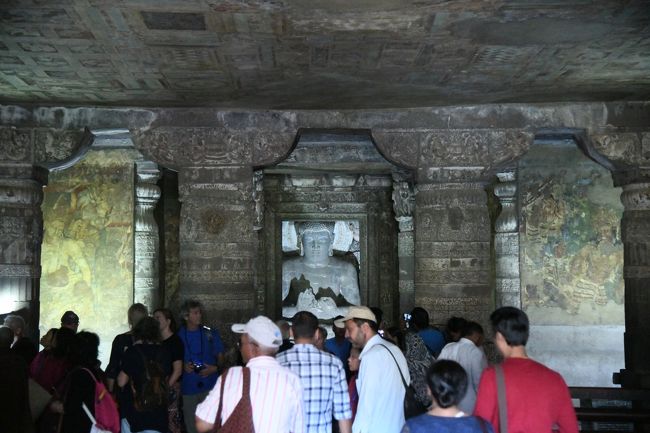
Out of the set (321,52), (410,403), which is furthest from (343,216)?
(410,403)

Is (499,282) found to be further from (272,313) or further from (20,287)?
(20,287)

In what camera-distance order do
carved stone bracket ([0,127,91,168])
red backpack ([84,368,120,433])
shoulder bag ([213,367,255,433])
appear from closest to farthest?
shoulder bag ([213,367,255,433])
red backpack ([84,368,120,433])
carved stone bracket ([0,127,91,168])

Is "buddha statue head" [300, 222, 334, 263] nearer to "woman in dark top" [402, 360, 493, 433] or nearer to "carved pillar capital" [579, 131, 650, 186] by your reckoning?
"carved pillar capital" [579, 131, 650, 186]

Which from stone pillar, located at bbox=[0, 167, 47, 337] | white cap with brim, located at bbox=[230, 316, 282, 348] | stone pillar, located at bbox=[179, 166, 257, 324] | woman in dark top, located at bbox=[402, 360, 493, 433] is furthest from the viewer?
stone pillar, located at bbox=[179, 166, 257, 324]

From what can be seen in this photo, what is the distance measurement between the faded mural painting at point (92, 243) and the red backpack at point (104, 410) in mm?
7471

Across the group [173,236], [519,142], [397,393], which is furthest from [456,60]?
[173,236]

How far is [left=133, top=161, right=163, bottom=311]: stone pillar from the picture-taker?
40.5 feet

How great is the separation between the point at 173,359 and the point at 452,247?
165 inches

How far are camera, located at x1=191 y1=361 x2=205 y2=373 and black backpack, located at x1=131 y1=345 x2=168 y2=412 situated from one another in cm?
148

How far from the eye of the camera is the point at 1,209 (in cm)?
920

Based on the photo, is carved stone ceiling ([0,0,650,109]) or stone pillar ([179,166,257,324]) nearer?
carved stone ceiling ([0,0,650,109])

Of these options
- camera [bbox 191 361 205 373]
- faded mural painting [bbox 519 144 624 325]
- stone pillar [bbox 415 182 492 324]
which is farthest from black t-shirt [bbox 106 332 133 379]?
faded mural painting [bbox 519 144 624 325]

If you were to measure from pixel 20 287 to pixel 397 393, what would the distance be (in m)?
5.84

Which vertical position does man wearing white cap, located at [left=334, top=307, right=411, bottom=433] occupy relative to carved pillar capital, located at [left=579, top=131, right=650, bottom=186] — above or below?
below
